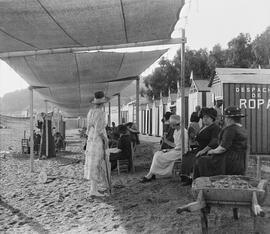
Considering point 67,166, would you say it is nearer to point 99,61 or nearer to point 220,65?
point 99,61

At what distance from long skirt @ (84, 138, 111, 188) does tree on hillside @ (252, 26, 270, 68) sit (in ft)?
94.3

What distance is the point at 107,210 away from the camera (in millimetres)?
4781

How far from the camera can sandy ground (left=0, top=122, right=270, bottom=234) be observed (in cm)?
403

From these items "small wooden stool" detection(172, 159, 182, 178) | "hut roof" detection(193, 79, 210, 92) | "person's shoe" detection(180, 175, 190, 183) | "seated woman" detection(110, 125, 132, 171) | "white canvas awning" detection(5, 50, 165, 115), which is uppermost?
"hut roof" detection(193, 79, 210, 92)

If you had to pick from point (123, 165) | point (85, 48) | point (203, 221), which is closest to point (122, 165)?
point (123, 165)

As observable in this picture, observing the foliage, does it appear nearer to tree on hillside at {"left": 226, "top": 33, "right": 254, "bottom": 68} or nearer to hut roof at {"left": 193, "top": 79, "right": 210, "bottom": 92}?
tree on hillside at {"left": 226, "top": 33, "right": 254, "bottom": 68}

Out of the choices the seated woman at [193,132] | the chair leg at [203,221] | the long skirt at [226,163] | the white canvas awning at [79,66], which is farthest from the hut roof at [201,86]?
the chair leg at [203,221]

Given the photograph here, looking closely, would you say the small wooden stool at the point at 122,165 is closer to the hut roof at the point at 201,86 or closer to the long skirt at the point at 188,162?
the long skirt at the point at 188,162

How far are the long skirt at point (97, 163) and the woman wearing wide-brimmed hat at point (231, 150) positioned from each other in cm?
177

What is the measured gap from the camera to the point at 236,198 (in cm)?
333

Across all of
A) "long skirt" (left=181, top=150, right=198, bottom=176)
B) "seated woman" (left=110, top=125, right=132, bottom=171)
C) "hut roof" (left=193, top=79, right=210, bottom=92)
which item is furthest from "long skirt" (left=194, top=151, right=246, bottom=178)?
"hut roof" (left=193, top=79, right=210, bottom=92)

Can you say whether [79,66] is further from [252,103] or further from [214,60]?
[214,60]

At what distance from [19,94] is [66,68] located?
152770 millimetres

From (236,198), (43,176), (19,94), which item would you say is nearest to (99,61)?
(43,176)
